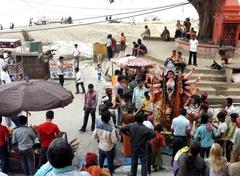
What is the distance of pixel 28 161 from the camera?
8.79 metres

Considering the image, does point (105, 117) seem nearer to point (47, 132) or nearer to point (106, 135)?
point (106, 135)

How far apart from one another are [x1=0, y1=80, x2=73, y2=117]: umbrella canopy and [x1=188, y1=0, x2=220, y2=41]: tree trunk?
39.2 ft

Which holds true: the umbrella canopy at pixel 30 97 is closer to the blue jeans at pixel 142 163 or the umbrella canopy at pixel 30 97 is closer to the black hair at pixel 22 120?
the black hair at pixel 22 120

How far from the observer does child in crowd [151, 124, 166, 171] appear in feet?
30.3

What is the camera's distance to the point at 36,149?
913 centimetres

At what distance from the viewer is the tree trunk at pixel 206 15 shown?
1970 centimetres

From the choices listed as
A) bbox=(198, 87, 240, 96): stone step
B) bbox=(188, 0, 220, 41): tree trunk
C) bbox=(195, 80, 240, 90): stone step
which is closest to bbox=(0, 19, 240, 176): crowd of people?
bbox=(198, 87, 240, 96): stone step

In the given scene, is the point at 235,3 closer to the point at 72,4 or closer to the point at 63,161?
the point at 63,161

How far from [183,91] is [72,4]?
56.3m

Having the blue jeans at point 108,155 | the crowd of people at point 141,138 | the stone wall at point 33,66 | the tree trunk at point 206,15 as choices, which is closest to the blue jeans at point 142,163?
the crowd of people at point 141,138

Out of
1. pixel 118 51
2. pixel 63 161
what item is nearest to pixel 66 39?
pixel 118 51

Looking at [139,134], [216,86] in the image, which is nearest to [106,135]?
[139,134]

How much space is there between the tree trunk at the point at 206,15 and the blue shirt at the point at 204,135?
11.6m

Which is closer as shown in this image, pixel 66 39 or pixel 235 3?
pixel 235 3
